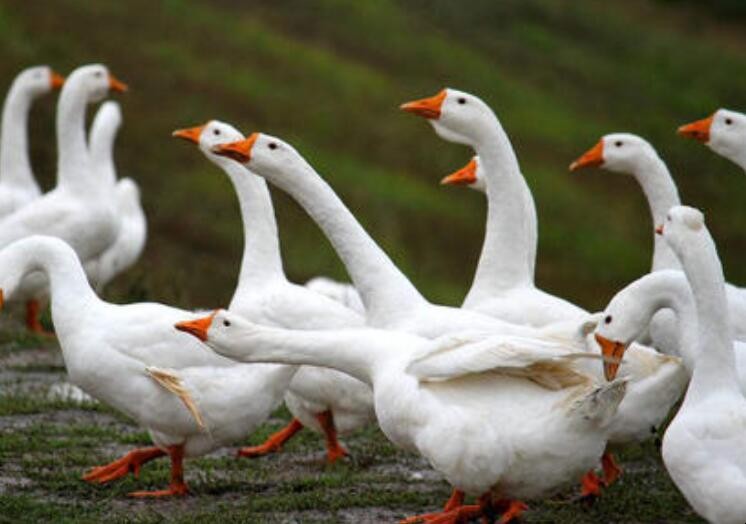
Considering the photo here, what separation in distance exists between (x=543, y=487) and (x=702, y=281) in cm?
138

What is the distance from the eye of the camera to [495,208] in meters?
12.0

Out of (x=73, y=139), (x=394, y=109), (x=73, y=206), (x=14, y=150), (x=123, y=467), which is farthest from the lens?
(x=394, y=109)

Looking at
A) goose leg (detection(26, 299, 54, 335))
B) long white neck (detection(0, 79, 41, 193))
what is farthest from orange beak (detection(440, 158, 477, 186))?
long white neck (detection(0, 79, 41, 193))

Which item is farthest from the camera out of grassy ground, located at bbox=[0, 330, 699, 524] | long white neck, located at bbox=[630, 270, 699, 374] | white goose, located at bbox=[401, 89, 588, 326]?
white goose, located at bbox=[401, 89, 588, 326]

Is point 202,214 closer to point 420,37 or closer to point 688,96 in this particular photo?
point 420,37

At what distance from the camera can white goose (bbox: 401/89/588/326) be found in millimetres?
11828

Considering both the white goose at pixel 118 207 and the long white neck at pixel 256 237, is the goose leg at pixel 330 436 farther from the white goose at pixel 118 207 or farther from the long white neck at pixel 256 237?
the white goose at pixel 118 207

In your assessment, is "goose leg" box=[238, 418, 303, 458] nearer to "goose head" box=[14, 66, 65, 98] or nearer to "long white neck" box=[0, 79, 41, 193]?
"long white neck" box=[0, 79, 41, 193]

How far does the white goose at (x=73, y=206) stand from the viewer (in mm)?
16062

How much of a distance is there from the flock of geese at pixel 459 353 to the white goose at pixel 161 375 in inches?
0.5

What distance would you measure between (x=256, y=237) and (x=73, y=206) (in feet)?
15.2

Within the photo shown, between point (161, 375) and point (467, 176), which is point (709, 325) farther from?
point (467, 176)

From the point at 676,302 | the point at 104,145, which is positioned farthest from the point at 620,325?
the point at 104,145

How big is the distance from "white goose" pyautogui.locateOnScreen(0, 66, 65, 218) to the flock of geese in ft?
20.4
